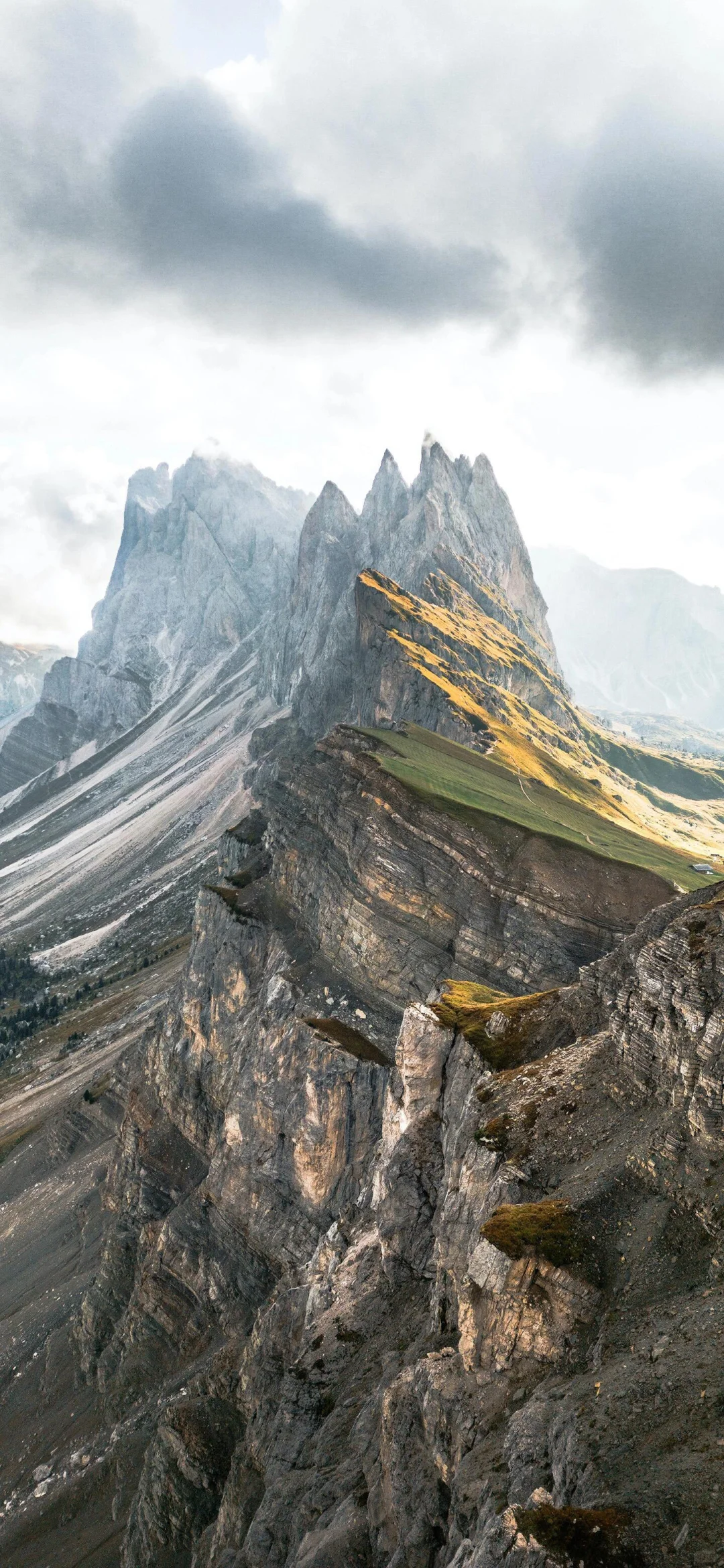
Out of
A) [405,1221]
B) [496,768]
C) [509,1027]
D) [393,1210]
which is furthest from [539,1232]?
[496,768]

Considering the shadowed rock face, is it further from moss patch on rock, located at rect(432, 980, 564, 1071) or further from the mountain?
moss patch on rock, located at rect(432, 980, 564, 1071)

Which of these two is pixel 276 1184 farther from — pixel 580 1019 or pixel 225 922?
pixel 580 1019

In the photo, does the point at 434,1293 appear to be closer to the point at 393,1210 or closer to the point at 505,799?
the point at 393,1210

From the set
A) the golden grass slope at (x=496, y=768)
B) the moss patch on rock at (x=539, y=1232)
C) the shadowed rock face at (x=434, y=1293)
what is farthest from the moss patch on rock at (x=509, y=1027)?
the golden grass slope at (x=496, y=768)

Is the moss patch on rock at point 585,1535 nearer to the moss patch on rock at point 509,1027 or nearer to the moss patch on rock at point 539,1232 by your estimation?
the moss patch on rock at point 539,1232

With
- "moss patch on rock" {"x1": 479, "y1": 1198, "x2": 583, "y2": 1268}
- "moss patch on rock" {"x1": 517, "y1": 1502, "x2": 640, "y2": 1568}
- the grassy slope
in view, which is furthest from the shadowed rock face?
the grassy slope

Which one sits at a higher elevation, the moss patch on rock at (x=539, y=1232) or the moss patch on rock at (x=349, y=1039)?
the moss patch on rock at (x=539, y=1232)
